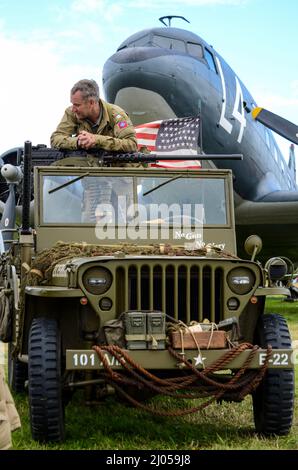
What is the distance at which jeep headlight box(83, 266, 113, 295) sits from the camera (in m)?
4.71

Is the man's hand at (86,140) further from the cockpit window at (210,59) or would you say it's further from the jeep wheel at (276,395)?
the cockpit window at (210,59)

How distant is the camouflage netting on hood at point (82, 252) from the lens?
17.6 feet

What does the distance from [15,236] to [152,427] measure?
2.61 meters

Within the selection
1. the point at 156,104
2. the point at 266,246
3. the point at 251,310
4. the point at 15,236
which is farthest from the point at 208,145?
the point at 251,310

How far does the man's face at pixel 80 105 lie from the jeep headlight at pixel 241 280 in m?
2.26

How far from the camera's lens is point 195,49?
1522 centimetres

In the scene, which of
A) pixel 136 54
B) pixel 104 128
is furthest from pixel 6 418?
pixel 136 54

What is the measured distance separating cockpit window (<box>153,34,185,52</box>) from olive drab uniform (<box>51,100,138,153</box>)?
331 inches

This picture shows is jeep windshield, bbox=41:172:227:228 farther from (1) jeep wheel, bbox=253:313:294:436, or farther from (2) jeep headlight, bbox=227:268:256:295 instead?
(1) jeep wheel, bbox=253:313:294:436

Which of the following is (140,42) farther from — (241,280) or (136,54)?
(241,280)

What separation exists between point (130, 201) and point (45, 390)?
1.95m

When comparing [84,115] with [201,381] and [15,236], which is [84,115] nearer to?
[15,236]

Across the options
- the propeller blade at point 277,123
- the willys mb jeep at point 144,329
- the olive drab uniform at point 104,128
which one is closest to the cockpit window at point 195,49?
the propeller blade at point 277,123

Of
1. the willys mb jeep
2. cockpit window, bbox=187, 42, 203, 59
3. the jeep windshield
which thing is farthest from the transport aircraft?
the willys mb jeep
